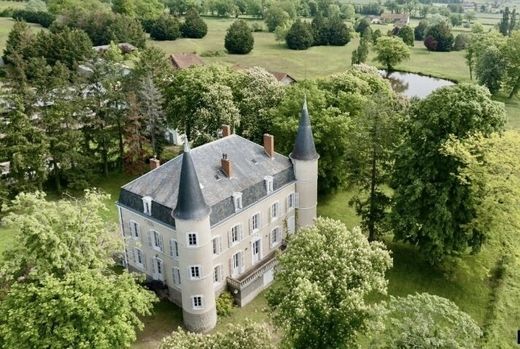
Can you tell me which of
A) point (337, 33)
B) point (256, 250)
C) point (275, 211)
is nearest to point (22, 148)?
point (256, 250)

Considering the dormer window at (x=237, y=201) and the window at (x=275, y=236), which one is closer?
the dormer window at (x=237, y=201)

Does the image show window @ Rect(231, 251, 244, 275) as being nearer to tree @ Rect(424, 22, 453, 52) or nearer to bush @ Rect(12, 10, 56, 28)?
tree @ Rect(424, 22, 453, 52)

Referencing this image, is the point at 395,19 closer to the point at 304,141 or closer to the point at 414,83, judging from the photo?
the point at 414,83

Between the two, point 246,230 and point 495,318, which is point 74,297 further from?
point 495,318

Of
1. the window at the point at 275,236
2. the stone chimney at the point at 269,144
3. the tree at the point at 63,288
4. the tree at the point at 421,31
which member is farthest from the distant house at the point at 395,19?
the tree at the point at 63,288

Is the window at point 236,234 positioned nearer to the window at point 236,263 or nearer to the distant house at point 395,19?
the window at point 236,263

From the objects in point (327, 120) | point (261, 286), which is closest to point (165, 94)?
point (327, 120)

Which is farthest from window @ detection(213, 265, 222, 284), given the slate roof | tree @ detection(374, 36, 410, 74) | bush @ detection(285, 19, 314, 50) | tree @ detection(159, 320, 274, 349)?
bush @ detection(285, 19, 314, 50)
